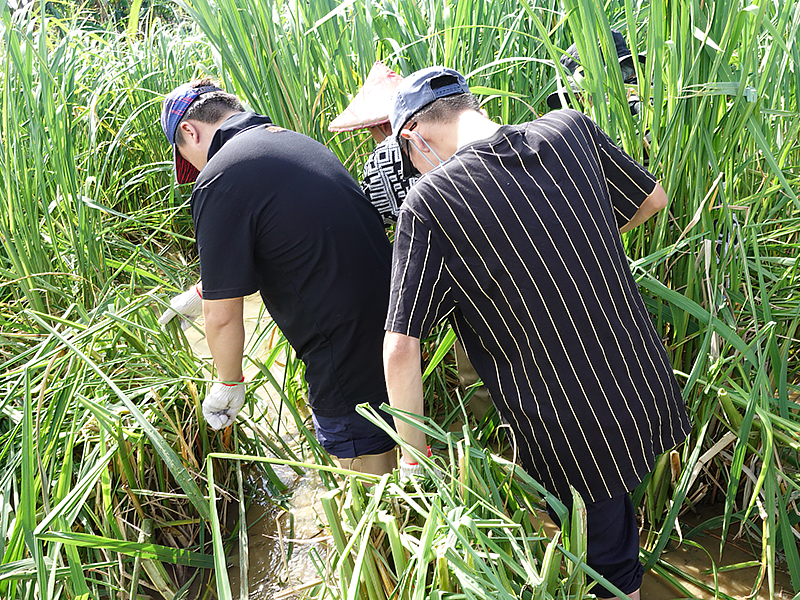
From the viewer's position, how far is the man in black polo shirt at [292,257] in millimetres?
1584

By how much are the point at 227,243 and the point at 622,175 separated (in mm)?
987

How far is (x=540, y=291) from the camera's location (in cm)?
123

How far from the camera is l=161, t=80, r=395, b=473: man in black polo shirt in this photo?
1584 mm

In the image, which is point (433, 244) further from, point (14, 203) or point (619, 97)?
point (14, 203)

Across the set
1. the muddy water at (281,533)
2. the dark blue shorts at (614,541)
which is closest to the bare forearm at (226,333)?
the muddy water at (281,533)

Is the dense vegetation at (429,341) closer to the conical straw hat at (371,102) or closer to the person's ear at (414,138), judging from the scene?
the conical straw hat at (371,102)

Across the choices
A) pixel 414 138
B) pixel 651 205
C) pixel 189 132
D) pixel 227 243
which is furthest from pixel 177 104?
pixel 651 205

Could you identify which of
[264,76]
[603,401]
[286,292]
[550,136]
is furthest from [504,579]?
[264,76]

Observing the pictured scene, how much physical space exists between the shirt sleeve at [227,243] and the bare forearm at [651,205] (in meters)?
0.97

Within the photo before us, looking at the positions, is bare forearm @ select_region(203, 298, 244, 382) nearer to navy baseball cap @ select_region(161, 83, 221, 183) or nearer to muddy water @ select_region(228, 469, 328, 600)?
muddy water @ select_region(228, 469, 328, 600)

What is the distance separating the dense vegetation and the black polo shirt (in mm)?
201

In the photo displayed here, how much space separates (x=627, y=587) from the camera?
1.40 meters

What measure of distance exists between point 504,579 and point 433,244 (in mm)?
618

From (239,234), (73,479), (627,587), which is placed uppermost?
(239,234)
